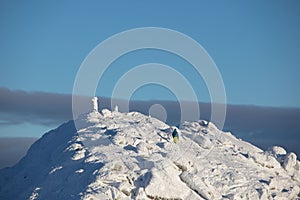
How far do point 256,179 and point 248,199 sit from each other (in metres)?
7.31

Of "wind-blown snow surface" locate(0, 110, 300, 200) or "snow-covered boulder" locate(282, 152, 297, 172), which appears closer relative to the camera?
"wind-blown snow surface" locate(0, 110, 300, 200)

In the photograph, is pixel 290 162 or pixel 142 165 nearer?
pixel 142 165

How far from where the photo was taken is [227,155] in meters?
110

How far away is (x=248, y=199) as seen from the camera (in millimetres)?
95875

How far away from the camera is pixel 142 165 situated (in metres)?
91.4

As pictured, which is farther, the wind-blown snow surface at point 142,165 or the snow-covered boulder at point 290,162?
the snow-covered boulder at point 290,162

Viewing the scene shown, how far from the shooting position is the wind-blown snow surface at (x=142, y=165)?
3423 inches

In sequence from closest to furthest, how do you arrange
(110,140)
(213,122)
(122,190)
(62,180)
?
(122,190) → (62,180) → (110,140) → (213,122)

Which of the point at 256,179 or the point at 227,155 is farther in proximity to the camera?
the point at 227,155

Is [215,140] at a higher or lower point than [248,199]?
higher

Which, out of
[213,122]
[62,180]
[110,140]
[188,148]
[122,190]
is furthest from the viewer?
[213,122]

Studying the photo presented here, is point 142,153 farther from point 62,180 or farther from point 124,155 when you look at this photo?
point 62,180

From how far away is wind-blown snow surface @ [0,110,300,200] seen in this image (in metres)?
86.9

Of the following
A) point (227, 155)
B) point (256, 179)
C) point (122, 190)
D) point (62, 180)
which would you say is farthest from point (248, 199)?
point (62, 180)
